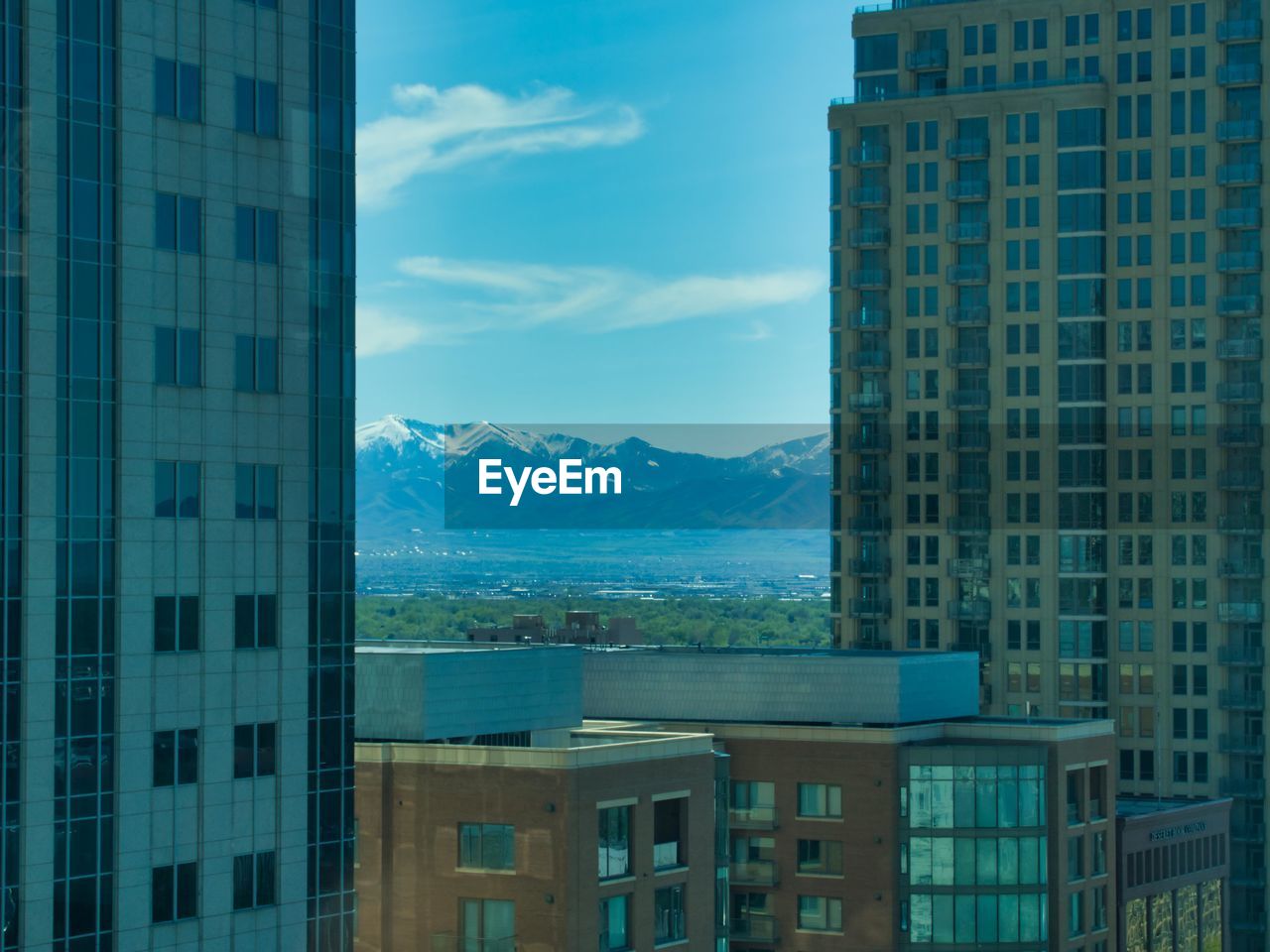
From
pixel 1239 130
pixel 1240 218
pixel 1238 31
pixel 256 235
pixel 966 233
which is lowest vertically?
pixel 256 235

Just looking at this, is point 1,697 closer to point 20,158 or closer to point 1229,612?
point 20,158

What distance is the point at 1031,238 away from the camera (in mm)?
156000

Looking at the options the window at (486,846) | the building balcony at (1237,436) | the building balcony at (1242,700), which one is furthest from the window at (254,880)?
the building balcony at (1237,436)

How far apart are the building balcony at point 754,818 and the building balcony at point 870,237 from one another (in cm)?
5757

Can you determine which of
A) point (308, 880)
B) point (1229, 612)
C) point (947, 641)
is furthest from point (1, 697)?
point (1229, 612)

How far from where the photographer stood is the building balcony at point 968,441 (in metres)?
157

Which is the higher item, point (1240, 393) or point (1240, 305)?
point (1240, 305)

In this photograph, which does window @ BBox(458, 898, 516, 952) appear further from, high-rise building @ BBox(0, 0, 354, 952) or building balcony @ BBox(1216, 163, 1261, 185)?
building balcony @ BBox(1216, 163, 1261, 185)

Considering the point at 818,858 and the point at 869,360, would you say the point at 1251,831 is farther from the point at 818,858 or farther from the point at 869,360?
the point at 818,858

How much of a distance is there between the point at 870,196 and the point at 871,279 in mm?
6242

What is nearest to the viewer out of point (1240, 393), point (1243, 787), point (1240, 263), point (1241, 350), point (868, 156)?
point (1243, 787)

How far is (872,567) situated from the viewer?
158625mm

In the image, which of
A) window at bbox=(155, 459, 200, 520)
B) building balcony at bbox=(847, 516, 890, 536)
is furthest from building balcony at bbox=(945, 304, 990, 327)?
window at bbox=(155, 459, 200, 520)

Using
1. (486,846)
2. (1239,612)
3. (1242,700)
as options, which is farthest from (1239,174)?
(486,846)
